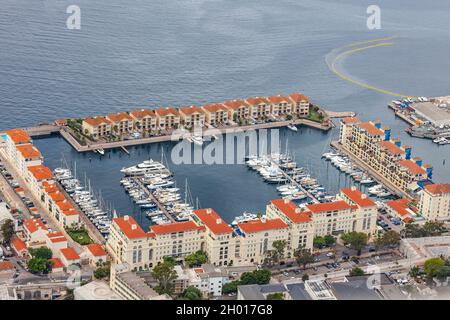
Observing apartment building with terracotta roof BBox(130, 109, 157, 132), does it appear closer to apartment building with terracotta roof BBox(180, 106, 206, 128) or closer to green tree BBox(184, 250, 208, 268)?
apartment building with terracotta roof BBox(180, 106, 206, 128)

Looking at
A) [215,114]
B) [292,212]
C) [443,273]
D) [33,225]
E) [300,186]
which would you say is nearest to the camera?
[443,273]

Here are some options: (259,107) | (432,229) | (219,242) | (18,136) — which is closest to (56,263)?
(219,242)

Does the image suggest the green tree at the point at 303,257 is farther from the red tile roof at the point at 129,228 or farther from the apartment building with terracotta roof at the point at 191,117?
the apartment building with terracotta roof at the point at 191,117

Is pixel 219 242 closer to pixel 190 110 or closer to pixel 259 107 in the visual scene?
pixel 190 110

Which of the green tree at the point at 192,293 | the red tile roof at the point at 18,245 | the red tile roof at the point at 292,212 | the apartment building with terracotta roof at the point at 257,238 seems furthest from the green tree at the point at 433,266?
the red tile roof at the point at 18,245

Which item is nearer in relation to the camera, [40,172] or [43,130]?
[40,172]
